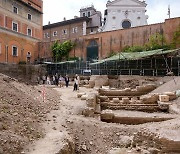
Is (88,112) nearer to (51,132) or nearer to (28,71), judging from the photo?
(51,132)

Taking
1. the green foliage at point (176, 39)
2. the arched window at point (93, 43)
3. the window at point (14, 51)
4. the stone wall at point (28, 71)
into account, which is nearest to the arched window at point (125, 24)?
the arched window at point (93, 43)

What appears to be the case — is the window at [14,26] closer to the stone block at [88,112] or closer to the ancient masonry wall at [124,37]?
the ancient masonry wall at [124,37]

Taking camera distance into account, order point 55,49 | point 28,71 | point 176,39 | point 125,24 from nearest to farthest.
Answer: point 176,39, point 28,71, point 55,49, point 125,24

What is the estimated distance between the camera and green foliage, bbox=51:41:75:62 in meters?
37.6

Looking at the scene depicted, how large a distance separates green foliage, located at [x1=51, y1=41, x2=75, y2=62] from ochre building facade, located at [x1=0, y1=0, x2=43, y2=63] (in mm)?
5067

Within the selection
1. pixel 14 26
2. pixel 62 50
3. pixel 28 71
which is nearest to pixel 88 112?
pixel 28 71

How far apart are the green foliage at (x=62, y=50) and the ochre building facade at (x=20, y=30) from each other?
199 inches

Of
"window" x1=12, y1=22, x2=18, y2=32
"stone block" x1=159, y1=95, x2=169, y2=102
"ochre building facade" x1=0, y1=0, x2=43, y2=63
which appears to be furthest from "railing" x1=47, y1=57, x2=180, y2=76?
"window" x1=12, y1=22, x2=18, y2=32

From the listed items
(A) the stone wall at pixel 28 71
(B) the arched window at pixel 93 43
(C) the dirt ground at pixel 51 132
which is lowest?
(C) the dirt ground at pixel 51 132

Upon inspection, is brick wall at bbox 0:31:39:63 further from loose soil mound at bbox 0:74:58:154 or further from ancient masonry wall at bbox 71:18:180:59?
loose soil mound at bbox 0:74:58:154

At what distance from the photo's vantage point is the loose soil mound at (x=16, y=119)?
634cm

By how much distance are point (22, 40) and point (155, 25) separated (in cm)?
2021

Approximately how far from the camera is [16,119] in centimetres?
790

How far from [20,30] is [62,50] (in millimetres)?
7290
